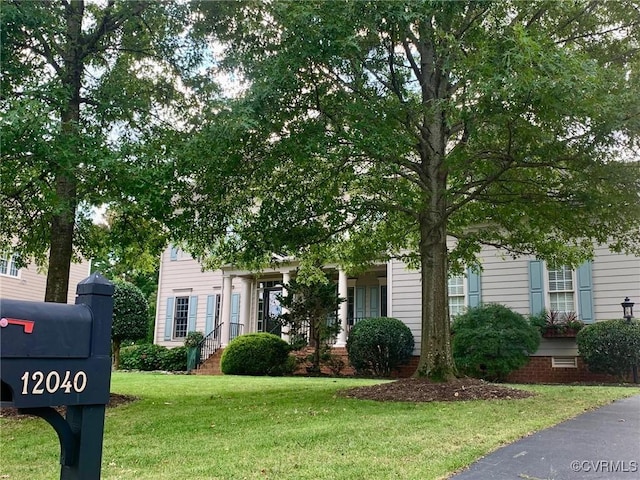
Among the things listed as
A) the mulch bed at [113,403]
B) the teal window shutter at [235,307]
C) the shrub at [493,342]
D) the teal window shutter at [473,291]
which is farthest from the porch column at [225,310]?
the mulch bed at [113,403]

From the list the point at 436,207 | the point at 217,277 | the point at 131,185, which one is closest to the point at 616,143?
the point at 436,207

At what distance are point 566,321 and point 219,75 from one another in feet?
36.7

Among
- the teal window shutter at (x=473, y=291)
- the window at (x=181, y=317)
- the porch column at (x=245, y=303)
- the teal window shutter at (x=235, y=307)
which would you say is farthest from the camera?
the window at (x=181, y=317)

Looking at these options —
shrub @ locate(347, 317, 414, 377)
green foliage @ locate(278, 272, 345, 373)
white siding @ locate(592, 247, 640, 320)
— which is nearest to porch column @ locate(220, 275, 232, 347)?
green foliage @ locate(278, 272, 345, 373)

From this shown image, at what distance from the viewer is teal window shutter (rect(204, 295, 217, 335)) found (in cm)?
2227

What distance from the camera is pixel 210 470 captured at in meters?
4.38

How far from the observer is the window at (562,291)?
15.7 m

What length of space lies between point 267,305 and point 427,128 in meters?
13.1

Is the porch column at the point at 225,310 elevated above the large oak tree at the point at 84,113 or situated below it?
below

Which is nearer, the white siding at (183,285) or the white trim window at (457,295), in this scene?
the white trim window at (457,295)

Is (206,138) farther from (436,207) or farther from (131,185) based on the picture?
(436,207)

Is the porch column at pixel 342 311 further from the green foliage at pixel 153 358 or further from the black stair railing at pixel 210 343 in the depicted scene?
the green foliage at pixel 153 358

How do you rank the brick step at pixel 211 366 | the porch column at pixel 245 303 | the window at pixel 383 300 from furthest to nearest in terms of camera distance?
the porch column at pixel 245 303 < the window at pixel 383 300 < the brick step at pixel 211 366

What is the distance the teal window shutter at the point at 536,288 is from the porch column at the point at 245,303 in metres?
9.82
